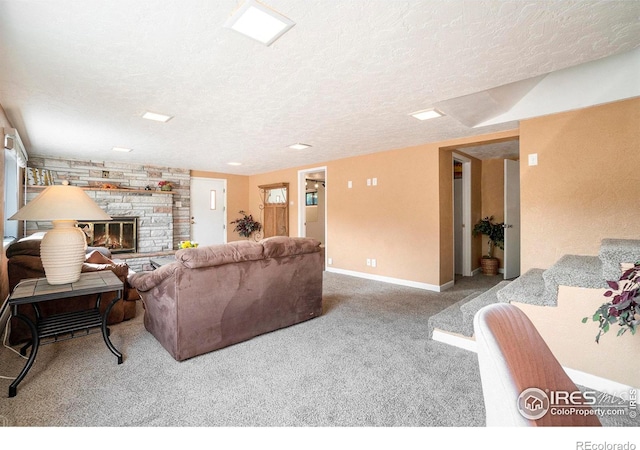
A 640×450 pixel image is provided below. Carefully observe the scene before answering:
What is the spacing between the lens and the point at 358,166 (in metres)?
5.34

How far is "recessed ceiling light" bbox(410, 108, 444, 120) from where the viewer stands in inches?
120

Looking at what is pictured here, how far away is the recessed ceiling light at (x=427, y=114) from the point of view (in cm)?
304

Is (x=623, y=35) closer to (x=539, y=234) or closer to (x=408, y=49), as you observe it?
(x=408, y=49)

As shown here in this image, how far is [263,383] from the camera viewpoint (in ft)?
6.29

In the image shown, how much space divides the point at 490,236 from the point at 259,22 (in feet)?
A: 17.5

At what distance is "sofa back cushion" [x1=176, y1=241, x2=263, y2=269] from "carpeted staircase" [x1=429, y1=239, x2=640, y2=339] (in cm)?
176

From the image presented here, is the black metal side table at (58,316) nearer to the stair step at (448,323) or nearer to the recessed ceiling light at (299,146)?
the stair step at (448,323)

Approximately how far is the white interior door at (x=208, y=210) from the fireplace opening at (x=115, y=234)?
1.30 meters

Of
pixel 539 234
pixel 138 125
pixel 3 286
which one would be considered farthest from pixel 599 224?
pixel 3 286

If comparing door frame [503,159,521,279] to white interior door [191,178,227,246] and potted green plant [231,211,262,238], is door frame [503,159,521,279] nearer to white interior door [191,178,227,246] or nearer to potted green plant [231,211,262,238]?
potted green plant [231,211,262,238]

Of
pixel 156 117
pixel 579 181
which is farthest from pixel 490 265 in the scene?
pixel 156 117

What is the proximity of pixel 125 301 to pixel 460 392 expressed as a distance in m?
3.24
